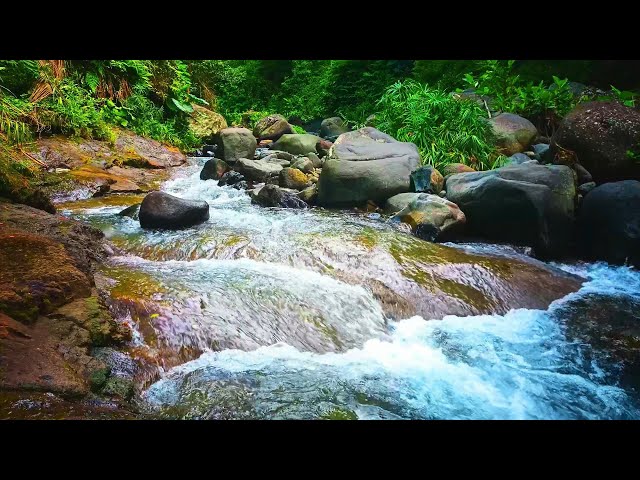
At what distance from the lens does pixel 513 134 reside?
320 inches

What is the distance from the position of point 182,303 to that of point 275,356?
2.95ft

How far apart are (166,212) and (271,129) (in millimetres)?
7125

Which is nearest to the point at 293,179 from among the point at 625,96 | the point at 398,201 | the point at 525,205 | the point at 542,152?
the point at 398,201

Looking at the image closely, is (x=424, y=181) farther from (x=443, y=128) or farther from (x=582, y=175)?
(x=582, y=175)

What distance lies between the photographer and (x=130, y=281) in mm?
3758

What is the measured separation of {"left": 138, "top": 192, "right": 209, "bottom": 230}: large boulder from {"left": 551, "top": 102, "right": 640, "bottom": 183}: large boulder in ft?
18.9

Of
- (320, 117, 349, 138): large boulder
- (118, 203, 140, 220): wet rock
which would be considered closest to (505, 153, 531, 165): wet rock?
(320, 117, 349, 138): large boulder

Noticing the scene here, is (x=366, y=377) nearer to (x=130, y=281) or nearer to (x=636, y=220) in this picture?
(x=130, y=281)

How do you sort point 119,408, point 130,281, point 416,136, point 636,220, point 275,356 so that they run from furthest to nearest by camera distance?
point 416,136 → point 636,220 → point 130,281 → point 275,356 → point 119,408

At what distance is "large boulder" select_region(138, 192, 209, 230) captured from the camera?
535cm

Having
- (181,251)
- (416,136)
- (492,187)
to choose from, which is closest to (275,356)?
(181,251)

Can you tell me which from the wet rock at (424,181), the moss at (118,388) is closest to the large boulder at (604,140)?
the wet rock at (424,181)

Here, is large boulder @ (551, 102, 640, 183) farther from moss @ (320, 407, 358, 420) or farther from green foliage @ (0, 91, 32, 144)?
green foliage @ (0, 91, 32, 144)
